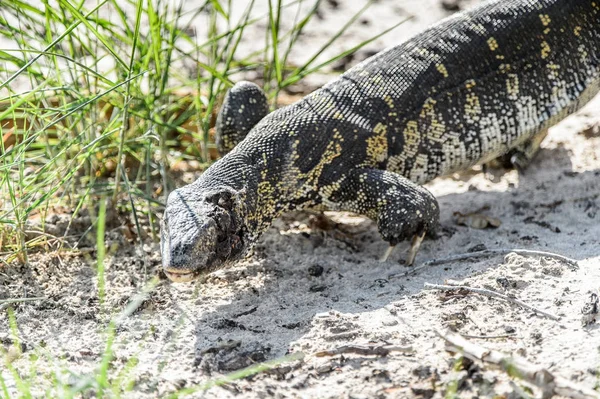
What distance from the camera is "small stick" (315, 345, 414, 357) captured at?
4207mm

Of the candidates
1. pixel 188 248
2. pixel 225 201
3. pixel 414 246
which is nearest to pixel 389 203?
pixel 414 246

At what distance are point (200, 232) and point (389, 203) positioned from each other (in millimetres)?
1508

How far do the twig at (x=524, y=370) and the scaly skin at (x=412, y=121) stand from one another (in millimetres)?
1642

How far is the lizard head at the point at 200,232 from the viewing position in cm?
469

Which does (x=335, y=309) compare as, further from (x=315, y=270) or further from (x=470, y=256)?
(x=470, y=256)

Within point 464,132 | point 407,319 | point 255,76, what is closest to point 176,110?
→ point 255,76

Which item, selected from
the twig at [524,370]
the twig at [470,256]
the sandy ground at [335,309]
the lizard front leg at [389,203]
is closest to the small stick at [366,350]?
the sandy ground at [335,309]

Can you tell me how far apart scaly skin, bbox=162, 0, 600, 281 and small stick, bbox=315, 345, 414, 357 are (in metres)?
1.07

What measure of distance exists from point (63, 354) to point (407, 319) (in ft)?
6.00

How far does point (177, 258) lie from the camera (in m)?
4.66

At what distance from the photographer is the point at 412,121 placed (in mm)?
6281

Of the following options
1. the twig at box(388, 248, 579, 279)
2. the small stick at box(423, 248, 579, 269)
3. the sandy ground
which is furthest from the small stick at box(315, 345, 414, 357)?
the small stick at box(423, 248, 579, 269)

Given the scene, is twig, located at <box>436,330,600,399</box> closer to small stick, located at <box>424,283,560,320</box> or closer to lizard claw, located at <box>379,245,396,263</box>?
small stick, located at <box>424,283,560,320</box>

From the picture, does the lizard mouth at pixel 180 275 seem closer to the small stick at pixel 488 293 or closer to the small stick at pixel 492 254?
the small stick at pixel 488 293
